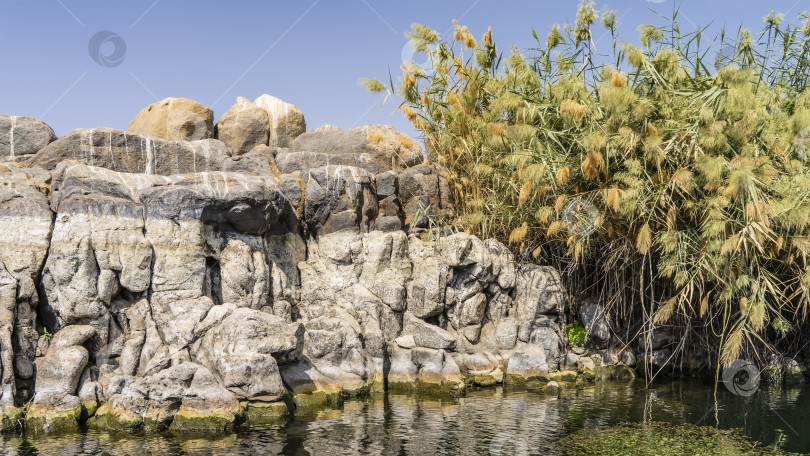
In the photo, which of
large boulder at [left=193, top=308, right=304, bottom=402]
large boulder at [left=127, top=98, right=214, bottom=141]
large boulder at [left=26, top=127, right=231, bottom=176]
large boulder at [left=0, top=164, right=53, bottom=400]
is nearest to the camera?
large boulder at [left=0, top=164, right=53, bottom=400]

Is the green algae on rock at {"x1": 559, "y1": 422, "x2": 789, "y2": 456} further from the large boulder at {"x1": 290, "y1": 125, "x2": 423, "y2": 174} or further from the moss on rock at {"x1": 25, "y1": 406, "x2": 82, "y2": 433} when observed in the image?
the large boulder at {"x1": 290, "y1": 125, "x2": 423, "y2": 174}

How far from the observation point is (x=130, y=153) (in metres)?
16.0

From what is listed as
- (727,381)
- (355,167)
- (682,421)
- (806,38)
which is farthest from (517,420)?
(806,38)

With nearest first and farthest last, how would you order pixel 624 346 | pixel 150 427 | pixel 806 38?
pixel 150 427
pixel 806 38
pixel 624 346

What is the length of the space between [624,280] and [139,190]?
10.5m

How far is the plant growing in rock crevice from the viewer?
12609mm

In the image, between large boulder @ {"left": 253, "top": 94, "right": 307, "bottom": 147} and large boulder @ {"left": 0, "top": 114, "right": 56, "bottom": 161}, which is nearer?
large boulder @ {"left": 0, "top": 114, "right": 56, "bottom": 161}

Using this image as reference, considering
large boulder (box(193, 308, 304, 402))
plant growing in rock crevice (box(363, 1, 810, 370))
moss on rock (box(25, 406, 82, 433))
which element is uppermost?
plant growing in rock crevice (box(363, 1, 810, 370))

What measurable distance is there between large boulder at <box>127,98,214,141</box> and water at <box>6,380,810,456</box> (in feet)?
29.8

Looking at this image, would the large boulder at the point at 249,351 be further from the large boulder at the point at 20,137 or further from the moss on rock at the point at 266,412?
the large boulder at the point at 20,137

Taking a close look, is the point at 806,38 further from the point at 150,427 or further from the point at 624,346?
the point at 150,427

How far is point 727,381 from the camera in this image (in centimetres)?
1471

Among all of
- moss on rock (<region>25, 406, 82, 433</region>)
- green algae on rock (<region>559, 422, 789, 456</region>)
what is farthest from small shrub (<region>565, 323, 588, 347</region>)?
moss on rock (<region>25, 406, 82, 433</region>)

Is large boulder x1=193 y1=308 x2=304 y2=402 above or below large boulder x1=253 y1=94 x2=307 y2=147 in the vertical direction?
below
